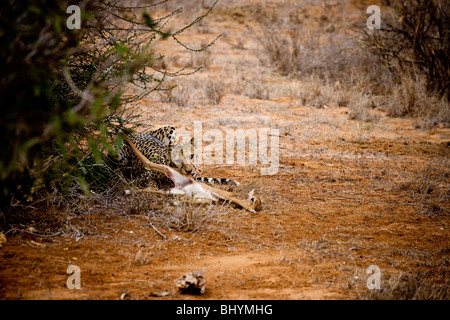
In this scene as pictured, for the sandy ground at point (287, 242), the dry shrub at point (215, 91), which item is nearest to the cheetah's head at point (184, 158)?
the sandy ground at point (287, 242)

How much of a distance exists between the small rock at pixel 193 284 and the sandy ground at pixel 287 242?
5 centimetres

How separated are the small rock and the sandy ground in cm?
5

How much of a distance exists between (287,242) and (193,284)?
4.27 ft

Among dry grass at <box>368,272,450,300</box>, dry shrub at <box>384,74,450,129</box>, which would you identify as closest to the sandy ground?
dry grass at <box>368,272,450,300</box>

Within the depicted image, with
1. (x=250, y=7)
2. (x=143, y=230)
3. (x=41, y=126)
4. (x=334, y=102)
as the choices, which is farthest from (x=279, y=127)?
(x=250, y=7)

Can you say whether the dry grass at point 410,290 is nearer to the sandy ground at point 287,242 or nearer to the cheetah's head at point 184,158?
the sandy ground at point 287,242

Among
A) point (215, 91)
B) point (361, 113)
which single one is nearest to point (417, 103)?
point (361, 113)

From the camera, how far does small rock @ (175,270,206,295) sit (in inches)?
107

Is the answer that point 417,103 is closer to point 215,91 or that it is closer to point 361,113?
point 361,113

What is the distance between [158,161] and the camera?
5254 mm

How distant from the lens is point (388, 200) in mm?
5047

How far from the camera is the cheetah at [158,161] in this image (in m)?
5.11

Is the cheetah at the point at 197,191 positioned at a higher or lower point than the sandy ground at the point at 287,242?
higher

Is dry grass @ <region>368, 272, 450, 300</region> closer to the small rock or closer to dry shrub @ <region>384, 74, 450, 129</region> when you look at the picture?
the small rock
